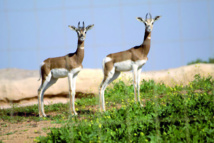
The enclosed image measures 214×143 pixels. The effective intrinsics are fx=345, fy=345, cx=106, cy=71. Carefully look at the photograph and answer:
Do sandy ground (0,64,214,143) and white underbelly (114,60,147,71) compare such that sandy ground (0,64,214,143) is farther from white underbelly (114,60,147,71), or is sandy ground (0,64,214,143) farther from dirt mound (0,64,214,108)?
white underbelly (114,60,147,71)

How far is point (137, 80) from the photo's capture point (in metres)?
8.18

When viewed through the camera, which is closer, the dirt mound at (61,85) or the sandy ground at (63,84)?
the sandy ground at (63,84)

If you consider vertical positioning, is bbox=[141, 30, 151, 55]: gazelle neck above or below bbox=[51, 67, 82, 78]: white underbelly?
above

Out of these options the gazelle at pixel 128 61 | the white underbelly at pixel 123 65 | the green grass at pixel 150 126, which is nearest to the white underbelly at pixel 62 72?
the gazelle at pixel 128 61

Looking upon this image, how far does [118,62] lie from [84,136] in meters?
3.35

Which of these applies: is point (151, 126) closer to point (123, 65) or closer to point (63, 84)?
point (123, 65)

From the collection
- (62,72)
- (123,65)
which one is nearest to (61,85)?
(62,72)

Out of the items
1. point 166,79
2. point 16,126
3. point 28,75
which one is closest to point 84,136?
point 16,126

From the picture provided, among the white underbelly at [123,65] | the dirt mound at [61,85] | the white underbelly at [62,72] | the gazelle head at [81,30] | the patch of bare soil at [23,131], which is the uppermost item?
the gazelle head at [81,30]

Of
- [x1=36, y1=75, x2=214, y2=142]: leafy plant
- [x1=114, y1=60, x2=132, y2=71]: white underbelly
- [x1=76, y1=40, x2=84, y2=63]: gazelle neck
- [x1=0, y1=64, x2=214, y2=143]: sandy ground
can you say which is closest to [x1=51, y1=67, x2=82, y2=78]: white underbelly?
[x1=76, y1=40, x2=84, y2=63]: gazelle neck

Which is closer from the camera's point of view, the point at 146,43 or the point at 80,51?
the point at 80,51

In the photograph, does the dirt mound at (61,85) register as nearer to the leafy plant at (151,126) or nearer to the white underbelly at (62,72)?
the white underbelly at (62,72)

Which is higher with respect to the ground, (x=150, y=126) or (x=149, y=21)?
(x=149, y=21)

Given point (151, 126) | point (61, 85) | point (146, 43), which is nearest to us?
point (151, 126)
